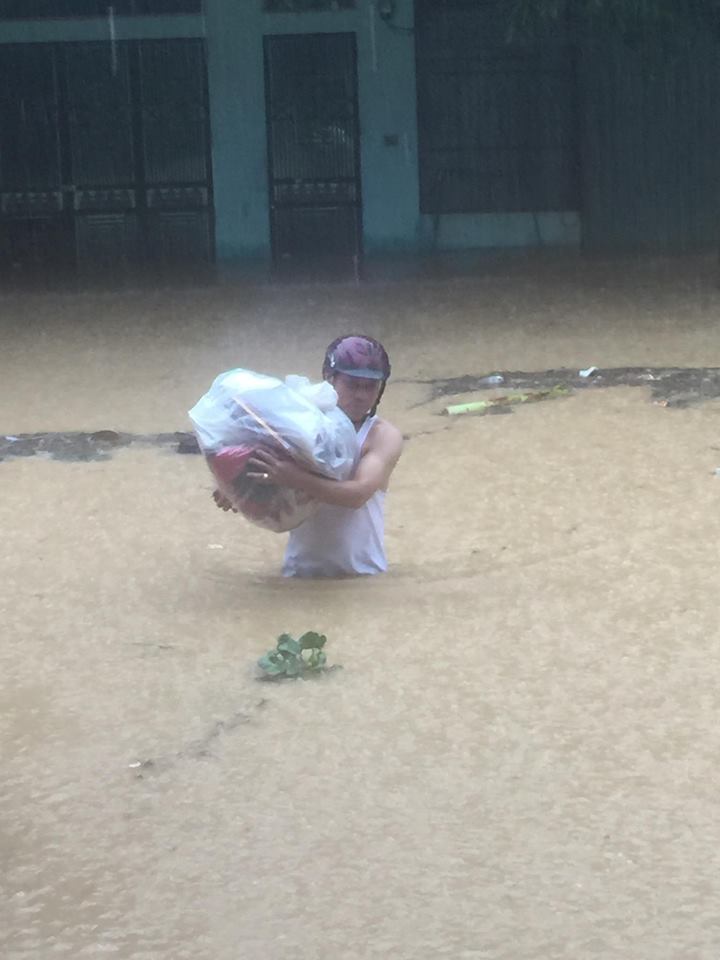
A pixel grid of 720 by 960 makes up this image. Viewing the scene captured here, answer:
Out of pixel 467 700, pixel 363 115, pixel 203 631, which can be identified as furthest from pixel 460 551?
pixel 363 115

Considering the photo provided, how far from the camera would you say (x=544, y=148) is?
51.5ft

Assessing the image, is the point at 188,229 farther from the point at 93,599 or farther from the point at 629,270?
the point at 93,599

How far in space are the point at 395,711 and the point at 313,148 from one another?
12084 mm

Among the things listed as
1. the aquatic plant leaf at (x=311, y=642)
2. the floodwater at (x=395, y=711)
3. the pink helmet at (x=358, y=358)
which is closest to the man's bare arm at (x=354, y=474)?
the pink helmet at (x=358, y=358)

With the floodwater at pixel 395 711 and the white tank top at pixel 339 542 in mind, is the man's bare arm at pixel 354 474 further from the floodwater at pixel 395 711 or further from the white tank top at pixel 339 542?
the floodwater at pixel 395 711

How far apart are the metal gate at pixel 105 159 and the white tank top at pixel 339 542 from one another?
10.4 metres

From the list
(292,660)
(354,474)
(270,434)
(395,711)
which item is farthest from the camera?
(354,474)

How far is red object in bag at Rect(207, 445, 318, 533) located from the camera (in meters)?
5.17

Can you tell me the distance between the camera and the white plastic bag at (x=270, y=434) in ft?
16.8

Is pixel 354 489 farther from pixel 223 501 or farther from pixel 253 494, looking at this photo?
pixel 223 501

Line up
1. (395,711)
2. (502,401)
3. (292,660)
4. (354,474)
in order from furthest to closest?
(502,401), (354,474), (292,660), (395,711)

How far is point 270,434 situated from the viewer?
5.12 meters

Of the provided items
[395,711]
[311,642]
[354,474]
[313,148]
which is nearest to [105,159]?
[313,148]

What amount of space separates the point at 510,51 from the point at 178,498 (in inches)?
379
